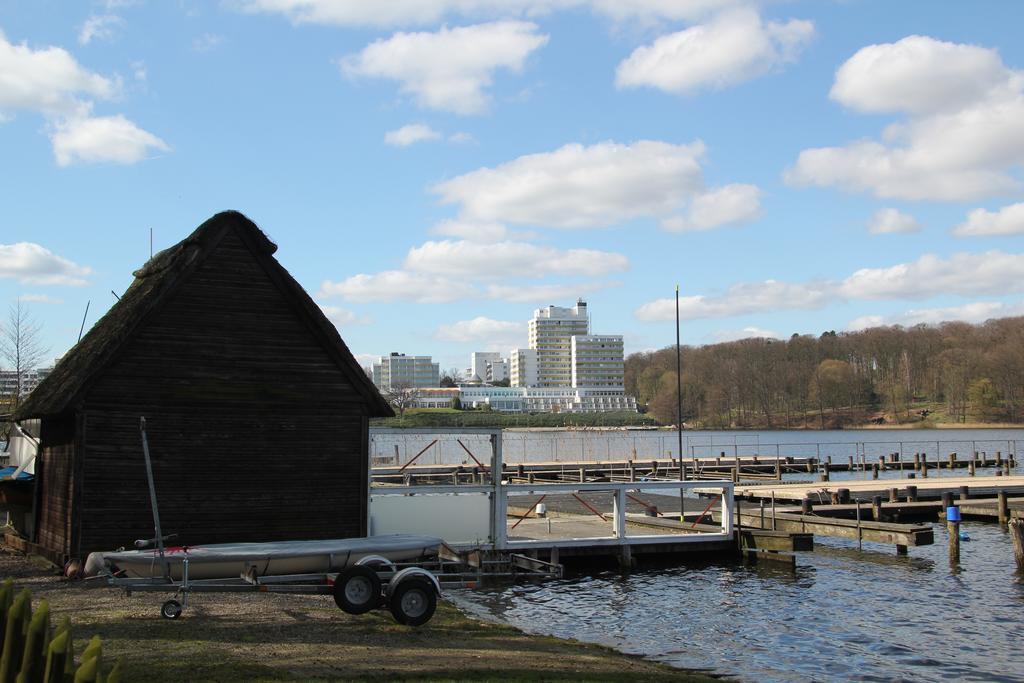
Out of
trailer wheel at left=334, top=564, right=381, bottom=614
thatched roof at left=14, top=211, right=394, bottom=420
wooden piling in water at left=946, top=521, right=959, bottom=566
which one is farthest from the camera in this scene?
wooden piling in water at left=946, top=521, right=959, bottom=566

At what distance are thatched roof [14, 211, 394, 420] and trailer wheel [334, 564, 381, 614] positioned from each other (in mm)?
6829

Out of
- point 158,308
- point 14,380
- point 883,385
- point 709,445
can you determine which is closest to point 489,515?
point 158,308

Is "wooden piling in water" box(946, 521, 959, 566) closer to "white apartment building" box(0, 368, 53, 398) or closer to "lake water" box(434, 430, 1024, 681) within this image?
"lake water" box(434, 430, 1024, 681)

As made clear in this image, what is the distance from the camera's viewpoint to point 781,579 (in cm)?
2803

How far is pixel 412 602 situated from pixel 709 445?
71.9m

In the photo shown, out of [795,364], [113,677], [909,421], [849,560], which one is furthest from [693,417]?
[113,677]

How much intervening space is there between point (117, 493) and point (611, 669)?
11935 mm

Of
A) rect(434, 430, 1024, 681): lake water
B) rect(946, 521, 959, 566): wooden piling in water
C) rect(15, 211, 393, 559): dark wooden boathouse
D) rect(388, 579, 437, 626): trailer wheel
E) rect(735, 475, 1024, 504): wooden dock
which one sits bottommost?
rect(434, 430, 1024, 681): lake water

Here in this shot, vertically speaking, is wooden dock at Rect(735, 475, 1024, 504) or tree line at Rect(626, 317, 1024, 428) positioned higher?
tree line at Rect(626, 317, 1024, 428)

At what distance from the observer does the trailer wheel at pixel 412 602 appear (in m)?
16.2

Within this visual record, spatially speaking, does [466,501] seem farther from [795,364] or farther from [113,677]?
[795,364]

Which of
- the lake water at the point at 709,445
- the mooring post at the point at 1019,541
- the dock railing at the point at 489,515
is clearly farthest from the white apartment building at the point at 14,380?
the mooring post at the point at 1019,541

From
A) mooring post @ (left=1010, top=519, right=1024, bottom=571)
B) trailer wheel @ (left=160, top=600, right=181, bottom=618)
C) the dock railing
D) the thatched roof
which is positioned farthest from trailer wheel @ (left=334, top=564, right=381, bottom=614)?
mooring post @ (left=1010, top=519, right=1024, bottom=571)

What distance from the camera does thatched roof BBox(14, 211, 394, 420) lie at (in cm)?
2031
